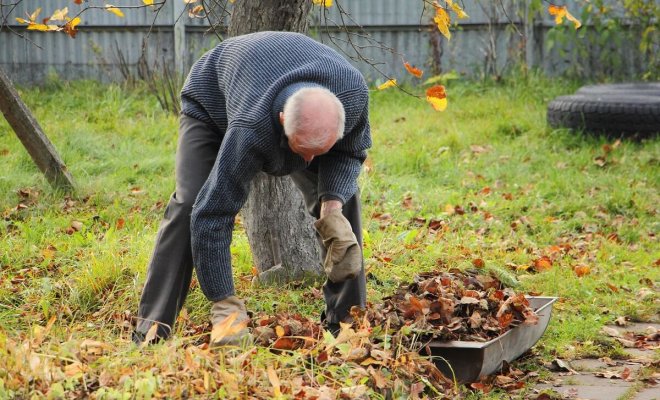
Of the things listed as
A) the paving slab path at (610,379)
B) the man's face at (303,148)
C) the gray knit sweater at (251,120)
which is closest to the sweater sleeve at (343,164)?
the gray knit sweater at (251,120)

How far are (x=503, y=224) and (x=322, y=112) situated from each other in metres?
3.99

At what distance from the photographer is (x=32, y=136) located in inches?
279

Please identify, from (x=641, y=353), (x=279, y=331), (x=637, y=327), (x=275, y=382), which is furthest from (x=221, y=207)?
(x=637, y=327)

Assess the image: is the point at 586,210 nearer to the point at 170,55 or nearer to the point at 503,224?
the point at 503,224

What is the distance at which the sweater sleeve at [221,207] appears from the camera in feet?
12.1

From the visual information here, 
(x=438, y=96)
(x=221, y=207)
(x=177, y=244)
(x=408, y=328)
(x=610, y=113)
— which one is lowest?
(x=408, y=328)

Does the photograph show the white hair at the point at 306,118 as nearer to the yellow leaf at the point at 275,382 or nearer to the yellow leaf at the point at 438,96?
the yellow leaf at the point at 275,382

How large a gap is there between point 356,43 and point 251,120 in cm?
827

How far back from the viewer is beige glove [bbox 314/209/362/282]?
4.09 metres

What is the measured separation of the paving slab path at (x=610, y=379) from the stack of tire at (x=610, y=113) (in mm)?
4666

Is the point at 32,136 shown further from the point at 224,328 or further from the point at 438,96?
the point at 224,328

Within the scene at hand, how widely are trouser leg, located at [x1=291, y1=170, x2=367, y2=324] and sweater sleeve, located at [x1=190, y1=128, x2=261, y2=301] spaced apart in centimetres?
67

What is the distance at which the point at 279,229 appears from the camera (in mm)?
5273

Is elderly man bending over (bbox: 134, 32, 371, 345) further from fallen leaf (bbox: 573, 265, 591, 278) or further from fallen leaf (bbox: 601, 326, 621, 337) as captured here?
fallen leaf (bbox: 573, 265, 591, 278)
